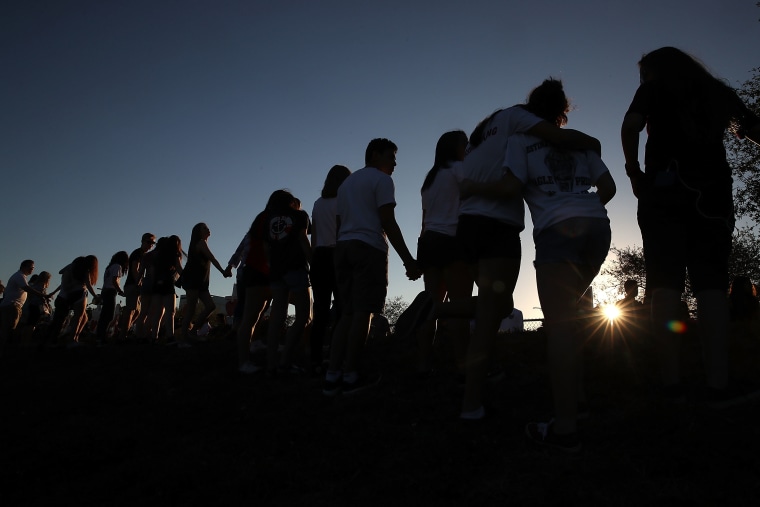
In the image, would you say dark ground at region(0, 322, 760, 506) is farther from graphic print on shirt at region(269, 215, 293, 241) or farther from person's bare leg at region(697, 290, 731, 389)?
graphic print on shirt at region(269, 215, 293, 241)

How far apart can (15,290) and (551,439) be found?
449 inches

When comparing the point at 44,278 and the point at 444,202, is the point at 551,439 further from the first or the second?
the point at 44,278

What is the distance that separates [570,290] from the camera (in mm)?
3105

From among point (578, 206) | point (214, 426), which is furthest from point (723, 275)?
point (214, 426)

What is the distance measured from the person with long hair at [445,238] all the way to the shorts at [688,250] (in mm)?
1550

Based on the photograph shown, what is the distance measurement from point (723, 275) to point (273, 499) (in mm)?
2960

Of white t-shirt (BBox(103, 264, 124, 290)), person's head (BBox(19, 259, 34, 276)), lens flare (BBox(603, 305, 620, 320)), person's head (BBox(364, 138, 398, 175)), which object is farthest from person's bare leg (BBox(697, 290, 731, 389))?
person's head (BBox(19, 259, 34, 276))

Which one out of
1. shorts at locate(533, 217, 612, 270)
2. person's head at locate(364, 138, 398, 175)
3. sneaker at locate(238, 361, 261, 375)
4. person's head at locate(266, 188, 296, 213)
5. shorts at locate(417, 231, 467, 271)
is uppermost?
person's head at locate(364, 138, 398, 175)

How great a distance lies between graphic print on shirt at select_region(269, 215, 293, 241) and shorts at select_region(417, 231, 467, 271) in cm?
182

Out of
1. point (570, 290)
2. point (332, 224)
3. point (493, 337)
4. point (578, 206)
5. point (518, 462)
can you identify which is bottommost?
point (518, 462)

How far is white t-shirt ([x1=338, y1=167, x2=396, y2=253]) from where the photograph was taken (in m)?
5.05

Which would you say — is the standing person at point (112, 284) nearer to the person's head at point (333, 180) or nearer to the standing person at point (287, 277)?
the standing person at point (287, 277)

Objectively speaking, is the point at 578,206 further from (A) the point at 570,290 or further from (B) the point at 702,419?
(B) the point at 702,419

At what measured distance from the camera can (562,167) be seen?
331 cm
